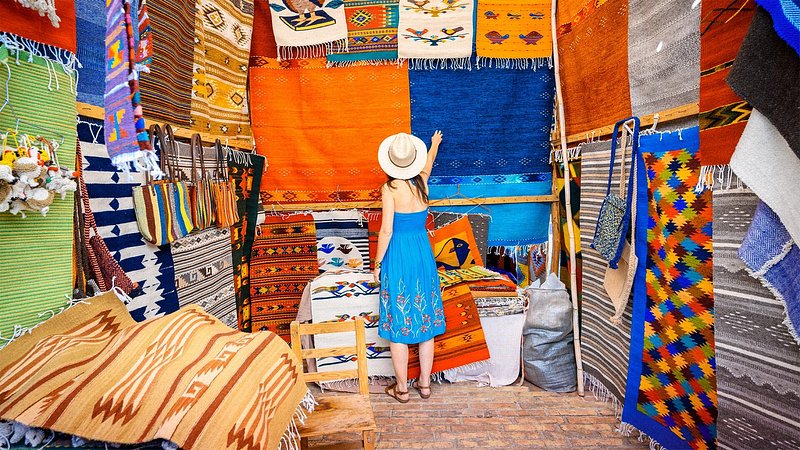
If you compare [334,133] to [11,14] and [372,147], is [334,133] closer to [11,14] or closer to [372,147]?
[372,147]

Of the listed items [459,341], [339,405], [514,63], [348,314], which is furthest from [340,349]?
[514,63]

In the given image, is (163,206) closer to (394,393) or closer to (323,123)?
(323,123)

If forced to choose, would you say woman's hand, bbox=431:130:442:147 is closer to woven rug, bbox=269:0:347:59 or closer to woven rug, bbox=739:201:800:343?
woven rug, bbox=269:0:347:59

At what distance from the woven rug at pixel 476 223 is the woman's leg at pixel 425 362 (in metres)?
1.06

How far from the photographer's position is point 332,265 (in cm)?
377

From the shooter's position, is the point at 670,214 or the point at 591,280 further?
the point at 591,280

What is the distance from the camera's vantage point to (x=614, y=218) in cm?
251

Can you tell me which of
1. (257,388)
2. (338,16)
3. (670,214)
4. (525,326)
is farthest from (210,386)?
(338,16)

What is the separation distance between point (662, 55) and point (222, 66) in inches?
106

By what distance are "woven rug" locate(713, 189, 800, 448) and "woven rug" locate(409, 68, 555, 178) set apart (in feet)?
6.44

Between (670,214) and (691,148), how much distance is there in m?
0.35

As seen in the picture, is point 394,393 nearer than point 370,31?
Yes

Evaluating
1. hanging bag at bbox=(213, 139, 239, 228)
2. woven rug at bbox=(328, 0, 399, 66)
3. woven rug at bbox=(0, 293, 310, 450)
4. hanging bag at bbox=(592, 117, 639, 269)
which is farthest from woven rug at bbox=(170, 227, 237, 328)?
hanging bag at bbox=(592, 117, 639, 269)

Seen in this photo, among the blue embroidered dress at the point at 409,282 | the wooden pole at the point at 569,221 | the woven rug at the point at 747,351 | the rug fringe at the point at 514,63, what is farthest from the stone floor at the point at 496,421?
the rug fringe at the point at 514,63
